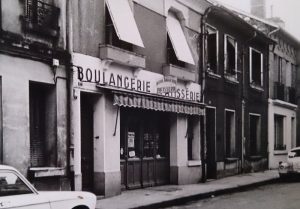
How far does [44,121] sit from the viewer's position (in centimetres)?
1145

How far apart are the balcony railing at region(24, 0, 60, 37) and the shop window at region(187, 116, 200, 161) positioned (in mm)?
7927

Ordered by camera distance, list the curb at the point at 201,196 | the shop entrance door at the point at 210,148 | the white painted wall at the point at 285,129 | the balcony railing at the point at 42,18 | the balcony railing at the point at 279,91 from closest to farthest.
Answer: the balcony railing at the point at 42,18
the curb at the point at 201,196
the shop entrance door at the point at 210,148
the white painted wall at the point at 285,129
the balcony railing at the point at 279,91

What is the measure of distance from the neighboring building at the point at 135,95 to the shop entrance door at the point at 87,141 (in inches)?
1.0

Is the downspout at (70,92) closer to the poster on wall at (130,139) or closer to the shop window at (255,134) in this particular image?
the poster on wall at (130,139)

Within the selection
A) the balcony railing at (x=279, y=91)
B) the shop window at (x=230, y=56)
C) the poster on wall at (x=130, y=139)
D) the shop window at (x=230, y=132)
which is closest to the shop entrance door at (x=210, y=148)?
the shop window at (x=230, y=132)

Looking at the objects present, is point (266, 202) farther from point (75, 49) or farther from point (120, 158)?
point (75, 49)

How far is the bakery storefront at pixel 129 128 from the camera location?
12.6m

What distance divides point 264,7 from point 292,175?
12895mm

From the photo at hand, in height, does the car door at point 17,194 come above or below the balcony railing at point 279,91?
below

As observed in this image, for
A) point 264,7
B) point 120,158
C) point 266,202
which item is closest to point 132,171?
point 120,158

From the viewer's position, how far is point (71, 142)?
11.7 m

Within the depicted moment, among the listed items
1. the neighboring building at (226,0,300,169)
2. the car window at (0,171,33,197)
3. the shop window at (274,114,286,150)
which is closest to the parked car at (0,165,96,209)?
the car window at (0,171,33,197)

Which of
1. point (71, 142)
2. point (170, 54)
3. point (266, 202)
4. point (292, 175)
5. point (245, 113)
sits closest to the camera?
point (71, 142)

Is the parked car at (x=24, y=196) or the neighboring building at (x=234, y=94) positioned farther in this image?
the neighboring building at (x=234, y=94)
